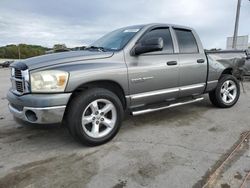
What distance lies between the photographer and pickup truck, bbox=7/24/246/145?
3125 mm

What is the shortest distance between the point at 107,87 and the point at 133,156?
110 centimetres

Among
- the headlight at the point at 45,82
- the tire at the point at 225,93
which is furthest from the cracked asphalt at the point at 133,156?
the tire at the point at 225,93

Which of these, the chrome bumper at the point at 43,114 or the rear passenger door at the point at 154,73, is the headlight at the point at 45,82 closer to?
the chrome bumper at the point at 43,114

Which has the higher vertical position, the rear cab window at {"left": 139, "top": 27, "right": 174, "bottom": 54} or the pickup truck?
the rear cab window at {"left": 139, "top": 27, "right": 174, "bottom": 54}

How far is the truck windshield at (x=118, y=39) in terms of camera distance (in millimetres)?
3949

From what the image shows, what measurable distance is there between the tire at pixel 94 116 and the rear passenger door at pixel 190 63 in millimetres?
1509

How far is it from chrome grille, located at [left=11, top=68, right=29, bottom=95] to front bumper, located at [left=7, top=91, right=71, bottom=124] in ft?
0.38

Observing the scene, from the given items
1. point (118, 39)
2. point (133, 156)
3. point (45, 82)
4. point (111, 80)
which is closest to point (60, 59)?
point (45, 82)

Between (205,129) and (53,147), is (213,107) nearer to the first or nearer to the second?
(205,129)

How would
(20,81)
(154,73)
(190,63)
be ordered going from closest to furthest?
(20,81) < (154,73) < (190,63)

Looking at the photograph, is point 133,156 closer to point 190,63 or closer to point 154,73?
point 154,73

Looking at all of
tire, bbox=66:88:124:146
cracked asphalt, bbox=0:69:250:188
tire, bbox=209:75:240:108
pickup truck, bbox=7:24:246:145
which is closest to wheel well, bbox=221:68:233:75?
tire, bbox=209:75:240:108

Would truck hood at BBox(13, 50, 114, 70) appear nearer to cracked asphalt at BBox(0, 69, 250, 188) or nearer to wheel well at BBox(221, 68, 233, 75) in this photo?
cracked asphalt at BBox(0, 69, 250, 188)

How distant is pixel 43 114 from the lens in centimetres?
306
